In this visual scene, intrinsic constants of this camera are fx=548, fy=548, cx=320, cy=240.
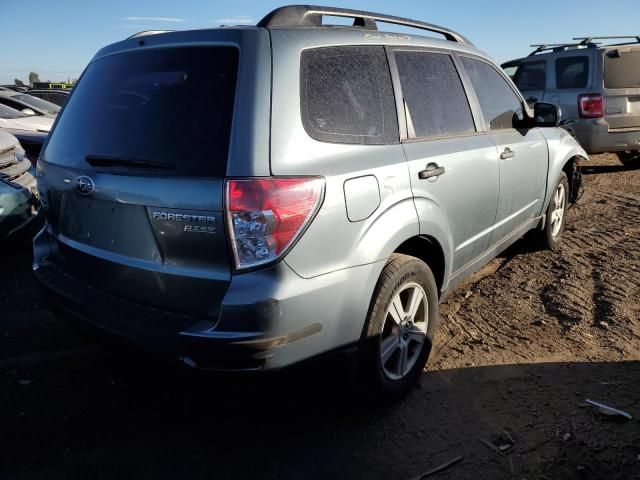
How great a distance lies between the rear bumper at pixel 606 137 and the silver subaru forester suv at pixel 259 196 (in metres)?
5.86

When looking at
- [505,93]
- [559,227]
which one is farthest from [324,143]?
[559,227]

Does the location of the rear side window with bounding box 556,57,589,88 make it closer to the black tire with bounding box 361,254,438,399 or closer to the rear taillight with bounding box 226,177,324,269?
the black tire with bounding box 361,254,438,399

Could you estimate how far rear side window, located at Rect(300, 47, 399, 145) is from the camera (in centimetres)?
230

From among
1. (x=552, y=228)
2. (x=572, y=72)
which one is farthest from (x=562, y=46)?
(x=552, y=228)

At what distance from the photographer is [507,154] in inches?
144

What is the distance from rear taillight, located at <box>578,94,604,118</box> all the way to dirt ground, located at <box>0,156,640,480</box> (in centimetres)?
503

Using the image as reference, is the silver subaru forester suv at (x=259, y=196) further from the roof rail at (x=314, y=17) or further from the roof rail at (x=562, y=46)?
the roof rail at (x=562, y=46)

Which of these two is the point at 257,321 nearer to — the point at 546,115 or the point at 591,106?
the point at 546,115

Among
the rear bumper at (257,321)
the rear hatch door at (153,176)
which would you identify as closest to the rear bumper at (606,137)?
the rear bumper at (257,321)

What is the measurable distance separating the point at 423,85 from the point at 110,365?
2.39 metres

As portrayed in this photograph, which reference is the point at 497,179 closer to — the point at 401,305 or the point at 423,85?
the point at 423,85

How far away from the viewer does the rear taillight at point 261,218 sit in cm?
201

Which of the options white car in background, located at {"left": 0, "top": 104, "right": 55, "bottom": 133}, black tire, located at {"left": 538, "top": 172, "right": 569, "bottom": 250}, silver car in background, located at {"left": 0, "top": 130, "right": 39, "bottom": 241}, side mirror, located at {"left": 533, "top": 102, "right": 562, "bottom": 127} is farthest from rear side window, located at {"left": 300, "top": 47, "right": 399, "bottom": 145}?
white car in background, located at {"left": 0, "top": 104, "right": 55, "bottom": 133}

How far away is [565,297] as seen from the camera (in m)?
4.04
